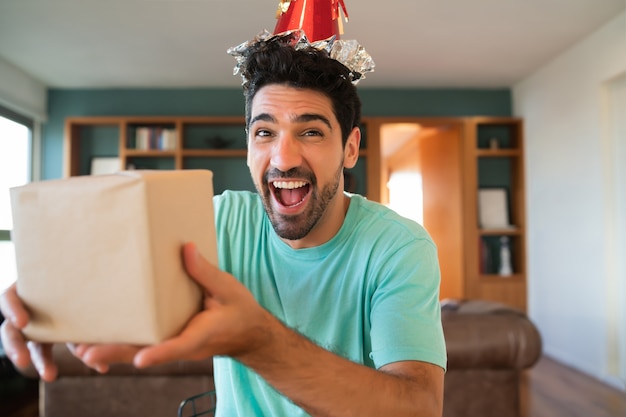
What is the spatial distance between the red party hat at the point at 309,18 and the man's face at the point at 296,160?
12.6 inches

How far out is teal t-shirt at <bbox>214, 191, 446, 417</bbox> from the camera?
84 centimetres

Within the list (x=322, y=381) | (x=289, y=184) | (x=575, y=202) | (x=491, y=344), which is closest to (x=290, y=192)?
(x=289, y=184)

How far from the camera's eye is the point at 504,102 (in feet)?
18.1

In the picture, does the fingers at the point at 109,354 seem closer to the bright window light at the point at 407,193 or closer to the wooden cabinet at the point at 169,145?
the wooden cabinet at the point at 169,145

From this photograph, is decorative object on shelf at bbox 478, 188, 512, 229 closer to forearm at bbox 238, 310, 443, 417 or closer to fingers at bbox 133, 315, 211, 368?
forearm at bbox 238, 310, 443, 417

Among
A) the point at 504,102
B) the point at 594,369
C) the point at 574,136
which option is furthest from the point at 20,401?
the point at 504,102

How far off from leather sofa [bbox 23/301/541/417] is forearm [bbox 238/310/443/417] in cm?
164

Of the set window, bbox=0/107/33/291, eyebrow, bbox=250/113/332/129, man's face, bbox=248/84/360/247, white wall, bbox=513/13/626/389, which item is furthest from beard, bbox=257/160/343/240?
window, bbox=0/107/33/291

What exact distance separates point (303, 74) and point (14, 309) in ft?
2.31

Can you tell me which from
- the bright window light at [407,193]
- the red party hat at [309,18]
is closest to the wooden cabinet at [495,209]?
the bright window light at [407,193]

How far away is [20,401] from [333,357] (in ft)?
10.8

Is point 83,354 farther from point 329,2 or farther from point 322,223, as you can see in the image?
point 329,2

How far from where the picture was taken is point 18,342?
560 mm

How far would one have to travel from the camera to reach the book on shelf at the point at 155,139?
5.14 metres
